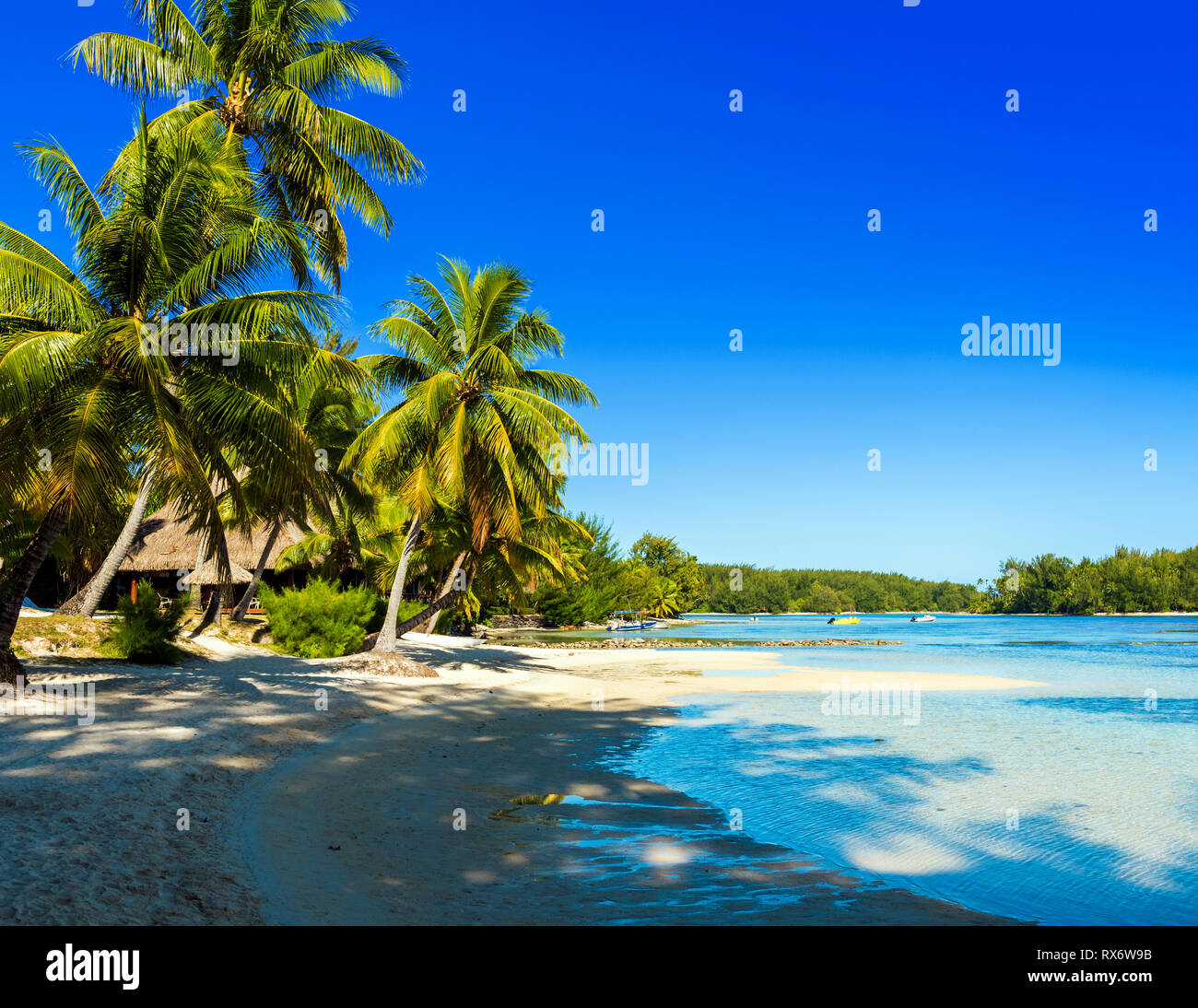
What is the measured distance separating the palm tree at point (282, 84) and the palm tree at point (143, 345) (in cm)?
560

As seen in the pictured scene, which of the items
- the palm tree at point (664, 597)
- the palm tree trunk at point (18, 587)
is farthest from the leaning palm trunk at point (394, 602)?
the palm tree at point (664, 597)

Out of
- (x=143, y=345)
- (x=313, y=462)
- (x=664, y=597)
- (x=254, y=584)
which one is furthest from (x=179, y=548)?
(x=664, y=597)

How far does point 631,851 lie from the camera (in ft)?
20.5

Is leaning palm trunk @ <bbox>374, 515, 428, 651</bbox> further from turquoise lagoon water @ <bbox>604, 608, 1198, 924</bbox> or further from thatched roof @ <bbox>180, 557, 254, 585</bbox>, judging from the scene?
thatched roof @ <bbox>180, 557, 254, 585</bbox>

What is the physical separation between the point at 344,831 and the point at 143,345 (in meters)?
6.80

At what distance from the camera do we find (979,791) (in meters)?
9.30

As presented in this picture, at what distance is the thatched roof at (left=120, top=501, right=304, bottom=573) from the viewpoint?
97.9ft

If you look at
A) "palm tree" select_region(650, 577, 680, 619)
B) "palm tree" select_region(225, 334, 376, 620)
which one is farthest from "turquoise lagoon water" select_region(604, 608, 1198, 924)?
"palm tree" select_region(650, 577, 680, 619)

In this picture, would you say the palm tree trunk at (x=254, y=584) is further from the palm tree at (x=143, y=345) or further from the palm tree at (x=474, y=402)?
the palm tree at (x=143, y=345)

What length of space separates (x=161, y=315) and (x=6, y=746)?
6.02 metres

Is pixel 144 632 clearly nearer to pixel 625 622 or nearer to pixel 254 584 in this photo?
pixel 254 584

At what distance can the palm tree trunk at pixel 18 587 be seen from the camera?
33.5ft

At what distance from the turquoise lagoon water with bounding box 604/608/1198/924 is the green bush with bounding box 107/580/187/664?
9.70 m
